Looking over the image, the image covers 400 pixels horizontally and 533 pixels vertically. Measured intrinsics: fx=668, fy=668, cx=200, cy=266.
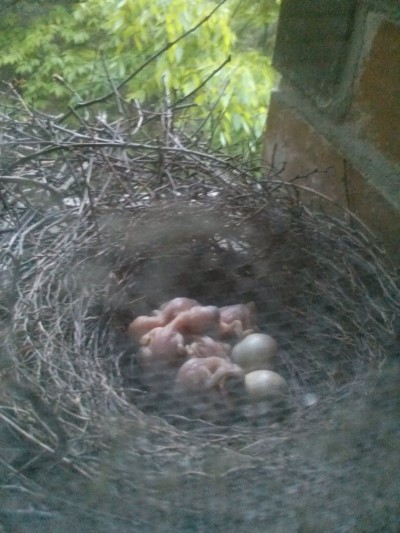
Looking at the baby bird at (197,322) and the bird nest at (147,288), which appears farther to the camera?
the baby bird at (197,322)

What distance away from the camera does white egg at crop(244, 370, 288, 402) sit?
53 centimetres

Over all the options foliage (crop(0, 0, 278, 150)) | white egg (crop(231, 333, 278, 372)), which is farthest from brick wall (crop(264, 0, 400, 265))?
white egg (crop(231, 333, 278, 372))

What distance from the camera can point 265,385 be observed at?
0.54 meters

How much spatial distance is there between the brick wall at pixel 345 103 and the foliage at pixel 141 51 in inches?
1.8

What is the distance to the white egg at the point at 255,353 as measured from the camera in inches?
23.2

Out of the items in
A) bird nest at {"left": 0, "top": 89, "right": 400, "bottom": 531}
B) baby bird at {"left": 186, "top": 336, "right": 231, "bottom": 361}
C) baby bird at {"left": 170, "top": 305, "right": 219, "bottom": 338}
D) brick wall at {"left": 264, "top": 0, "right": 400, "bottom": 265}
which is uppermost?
brick wall at {"left": 264, "top": 0, "right": 400, "bottom": 265}

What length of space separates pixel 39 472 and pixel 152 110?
1.67 ft

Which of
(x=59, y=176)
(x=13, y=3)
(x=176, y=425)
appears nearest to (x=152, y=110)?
(x=59, y=176)

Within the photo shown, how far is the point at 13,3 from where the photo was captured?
510mm

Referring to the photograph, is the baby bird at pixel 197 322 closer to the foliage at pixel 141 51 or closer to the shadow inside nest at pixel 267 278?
the shadow inside nest at pixel 267 278

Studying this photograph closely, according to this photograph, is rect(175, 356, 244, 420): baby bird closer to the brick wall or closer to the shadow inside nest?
the shadow inside nest

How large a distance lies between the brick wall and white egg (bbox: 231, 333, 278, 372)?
0.17m

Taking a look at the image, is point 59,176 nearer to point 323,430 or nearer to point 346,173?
point 346,173

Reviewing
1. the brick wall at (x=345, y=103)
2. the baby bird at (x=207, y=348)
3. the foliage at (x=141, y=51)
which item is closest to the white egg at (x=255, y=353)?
the baby bird at (x=207, y=348)
